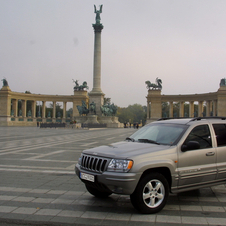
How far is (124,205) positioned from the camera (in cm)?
558

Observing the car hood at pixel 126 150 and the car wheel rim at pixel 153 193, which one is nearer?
the car wheel rim at pixel 153 193

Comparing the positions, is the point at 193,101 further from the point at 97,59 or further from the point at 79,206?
the point at 79,206

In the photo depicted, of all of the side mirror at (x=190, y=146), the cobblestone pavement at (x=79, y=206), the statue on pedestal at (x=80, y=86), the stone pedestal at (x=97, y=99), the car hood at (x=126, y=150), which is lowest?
the cobblestone pavement at (x=79, y=206)

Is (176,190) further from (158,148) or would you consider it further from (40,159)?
(40,159)

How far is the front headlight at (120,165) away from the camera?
4.89 m

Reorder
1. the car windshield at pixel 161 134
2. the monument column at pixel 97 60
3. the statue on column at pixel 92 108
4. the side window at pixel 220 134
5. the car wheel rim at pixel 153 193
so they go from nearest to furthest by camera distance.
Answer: the car wheel rim at pixel 153 193
the car windshield at pixel 161 134
the side window at pixel 220 134
the monument column at pixel 97 60
the statue on column at pixel 92 108

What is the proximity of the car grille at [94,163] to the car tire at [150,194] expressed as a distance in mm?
746

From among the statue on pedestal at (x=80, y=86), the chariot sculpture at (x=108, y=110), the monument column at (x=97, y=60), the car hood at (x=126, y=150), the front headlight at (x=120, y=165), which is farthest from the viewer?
the statue on pedestal at (x=80, y=86)

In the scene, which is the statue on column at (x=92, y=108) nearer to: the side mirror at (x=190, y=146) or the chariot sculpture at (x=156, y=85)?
the chariot sculpture at (x=156, y=85)

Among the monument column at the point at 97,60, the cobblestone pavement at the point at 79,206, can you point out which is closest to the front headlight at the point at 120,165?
the cobblestone pavement at the point at 79,206

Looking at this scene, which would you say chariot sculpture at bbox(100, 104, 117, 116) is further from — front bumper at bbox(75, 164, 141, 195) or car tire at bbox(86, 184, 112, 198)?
front bumper at bbox(75, 164, 141, 195)

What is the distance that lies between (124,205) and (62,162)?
18.9ft

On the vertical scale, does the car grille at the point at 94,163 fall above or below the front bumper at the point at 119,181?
above

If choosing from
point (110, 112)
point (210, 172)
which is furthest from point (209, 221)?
point (110, 112)
